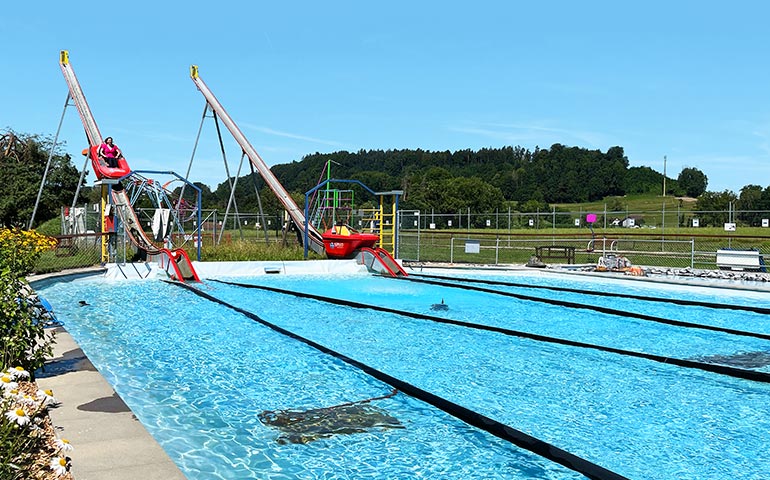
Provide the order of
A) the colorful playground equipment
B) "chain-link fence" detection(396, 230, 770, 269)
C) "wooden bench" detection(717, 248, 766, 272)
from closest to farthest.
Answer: "wooden bench" detection(717, 248, 766, 272) < the colorful playground equipment < "chain-link fence" detection(396, 230, 770, 269)

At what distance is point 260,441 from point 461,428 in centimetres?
168

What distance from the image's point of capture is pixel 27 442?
3.66 m

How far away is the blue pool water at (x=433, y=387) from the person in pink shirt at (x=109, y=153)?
35.0ft

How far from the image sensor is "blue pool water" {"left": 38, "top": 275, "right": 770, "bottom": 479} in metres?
4.86

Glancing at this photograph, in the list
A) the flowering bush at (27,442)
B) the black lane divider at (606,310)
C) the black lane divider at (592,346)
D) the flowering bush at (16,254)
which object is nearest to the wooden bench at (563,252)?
the black lane divider at (606,310)

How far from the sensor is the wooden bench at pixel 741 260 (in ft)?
58.3

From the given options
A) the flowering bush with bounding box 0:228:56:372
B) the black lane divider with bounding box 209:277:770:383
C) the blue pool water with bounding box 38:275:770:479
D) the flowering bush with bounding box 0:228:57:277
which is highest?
the flowering bush with bounding box 0:228:57:277

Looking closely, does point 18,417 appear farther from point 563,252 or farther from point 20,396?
point 563,252

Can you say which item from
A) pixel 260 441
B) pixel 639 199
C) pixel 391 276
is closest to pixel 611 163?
pixel 639 199

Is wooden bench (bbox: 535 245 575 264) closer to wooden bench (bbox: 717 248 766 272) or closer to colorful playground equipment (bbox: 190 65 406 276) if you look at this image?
wooden bench (bbox: 717 248 766 272)

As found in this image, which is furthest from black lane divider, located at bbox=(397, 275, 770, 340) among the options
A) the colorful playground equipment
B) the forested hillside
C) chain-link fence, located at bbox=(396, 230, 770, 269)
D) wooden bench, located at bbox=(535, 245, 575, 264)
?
the forested hillside

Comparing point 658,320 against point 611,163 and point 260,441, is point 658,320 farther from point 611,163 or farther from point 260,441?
point 611,163

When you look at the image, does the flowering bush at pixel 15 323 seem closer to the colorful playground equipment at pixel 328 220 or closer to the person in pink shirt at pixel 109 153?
the colorful playground equipment at pixel 328 220

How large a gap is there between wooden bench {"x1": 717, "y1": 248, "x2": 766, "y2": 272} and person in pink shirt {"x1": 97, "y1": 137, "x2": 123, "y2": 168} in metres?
19.6
